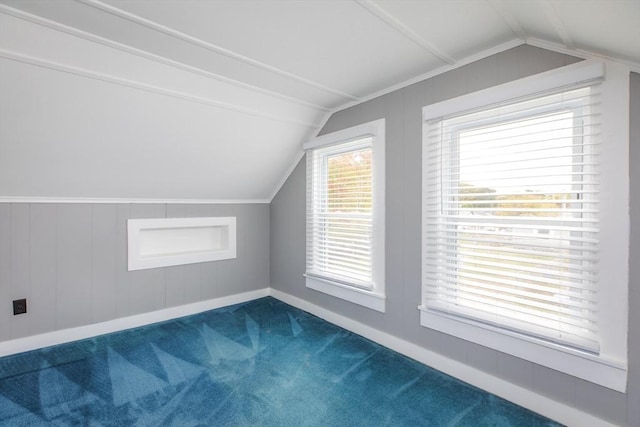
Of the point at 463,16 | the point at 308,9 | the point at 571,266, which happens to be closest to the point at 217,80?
the point at 308,9

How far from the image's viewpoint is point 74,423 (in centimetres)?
175

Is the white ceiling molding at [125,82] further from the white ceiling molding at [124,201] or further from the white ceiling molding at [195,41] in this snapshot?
the white ceiling molding at [124,201]

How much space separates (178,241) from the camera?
349cm

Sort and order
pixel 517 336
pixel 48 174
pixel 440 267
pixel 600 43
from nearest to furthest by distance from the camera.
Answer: pixel 600 43
pixel 517 336
pixel 440 267
pixel 48 174

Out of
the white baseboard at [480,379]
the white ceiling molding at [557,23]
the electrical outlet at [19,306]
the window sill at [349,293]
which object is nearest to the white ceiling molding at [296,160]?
the window sill at [349,293]

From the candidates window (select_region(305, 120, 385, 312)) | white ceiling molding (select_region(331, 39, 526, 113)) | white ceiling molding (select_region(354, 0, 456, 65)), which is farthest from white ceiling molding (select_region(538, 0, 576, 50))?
window (select_region(305, 120, 385, 312))

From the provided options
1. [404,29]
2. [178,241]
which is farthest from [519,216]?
[178,241]

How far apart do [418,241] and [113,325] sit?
2.79m

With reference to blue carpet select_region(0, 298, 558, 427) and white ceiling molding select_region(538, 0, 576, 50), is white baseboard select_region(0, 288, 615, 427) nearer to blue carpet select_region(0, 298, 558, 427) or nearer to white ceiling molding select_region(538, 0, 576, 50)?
blue carpet select_region(0, 298, 558, 427)

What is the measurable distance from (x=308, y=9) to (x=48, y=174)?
7.51 feet

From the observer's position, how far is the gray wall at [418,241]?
1.58 meters

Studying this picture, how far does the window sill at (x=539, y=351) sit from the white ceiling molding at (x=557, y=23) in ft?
5.16

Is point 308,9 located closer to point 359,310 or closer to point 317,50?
point 317,50

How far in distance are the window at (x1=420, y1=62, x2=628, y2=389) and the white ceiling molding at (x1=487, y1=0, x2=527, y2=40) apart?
0.82 feet
